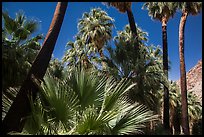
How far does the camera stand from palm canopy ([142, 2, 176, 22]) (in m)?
20.5

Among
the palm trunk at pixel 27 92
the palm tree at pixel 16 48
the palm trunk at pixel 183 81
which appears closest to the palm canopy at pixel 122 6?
the palm trunk at pixel 183 81

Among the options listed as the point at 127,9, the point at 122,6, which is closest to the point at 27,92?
the point at 122,6

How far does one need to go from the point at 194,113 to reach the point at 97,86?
2751 cm

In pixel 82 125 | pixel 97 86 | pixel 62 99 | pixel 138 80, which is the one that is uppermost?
pixel 138 80

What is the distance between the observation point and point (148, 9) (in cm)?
2242

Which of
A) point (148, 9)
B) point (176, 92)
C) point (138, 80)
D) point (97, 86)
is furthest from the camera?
point (176, 92)

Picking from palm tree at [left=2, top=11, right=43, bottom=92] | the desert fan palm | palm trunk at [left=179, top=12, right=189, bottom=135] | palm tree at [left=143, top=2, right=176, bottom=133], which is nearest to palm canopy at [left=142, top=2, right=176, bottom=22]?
palm tree at [left=143, top=2, right=176, bottom=133]

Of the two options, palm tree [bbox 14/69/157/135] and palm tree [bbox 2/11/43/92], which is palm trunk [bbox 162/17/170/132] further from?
palm tree [bbox 14/69/157/135]

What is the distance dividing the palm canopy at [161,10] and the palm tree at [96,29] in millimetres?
3955

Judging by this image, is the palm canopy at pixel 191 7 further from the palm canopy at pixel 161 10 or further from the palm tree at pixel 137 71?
the palm tree at pixel 137 71

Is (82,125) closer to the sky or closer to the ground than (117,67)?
closer to the ground

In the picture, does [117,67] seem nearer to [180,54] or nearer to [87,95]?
[180,54]

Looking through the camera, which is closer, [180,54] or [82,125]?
[82,125]

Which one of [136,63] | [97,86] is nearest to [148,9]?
[136,63]
